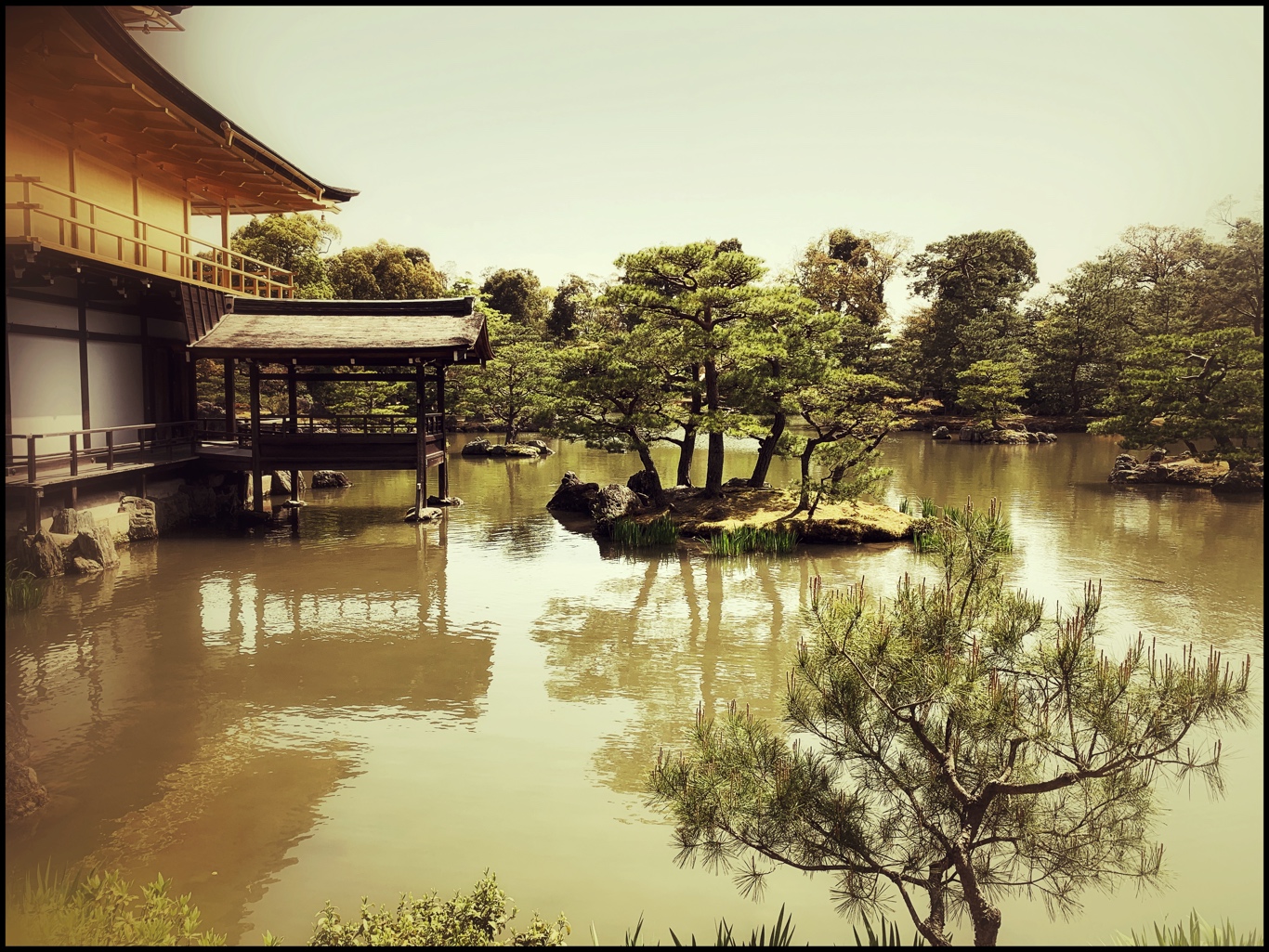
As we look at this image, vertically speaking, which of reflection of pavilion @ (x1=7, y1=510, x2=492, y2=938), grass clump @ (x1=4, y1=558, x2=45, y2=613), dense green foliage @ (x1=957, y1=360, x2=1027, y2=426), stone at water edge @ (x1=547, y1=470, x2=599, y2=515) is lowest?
reflection of pavilion @ (x1=7, y1=510, x2=492, y2=938)

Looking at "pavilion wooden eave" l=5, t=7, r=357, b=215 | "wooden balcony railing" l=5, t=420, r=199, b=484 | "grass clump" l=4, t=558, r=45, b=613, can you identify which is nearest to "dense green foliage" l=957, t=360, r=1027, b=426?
"pavilion wooden eave" l=5, t=7, r=357, b=215

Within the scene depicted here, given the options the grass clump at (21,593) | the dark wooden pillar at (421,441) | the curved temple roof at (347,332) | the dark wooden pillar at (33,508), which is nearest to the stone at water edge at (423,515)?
the dark wooden pillar at (421,441)

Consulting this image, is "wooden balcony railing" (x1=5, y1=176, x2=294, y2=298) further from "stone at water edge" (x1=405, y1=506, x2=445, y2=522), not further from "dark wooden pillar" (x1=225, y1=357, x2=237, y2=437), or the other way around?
"stone at water edge" (x1=405, y1=506, x2=445, y2=522)

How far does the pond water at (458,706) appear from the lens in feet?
18.8

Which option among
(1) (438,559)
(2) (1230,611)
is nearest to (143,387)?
(1) (438,559)

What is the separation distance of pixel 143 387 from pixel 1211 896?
65.7 ft

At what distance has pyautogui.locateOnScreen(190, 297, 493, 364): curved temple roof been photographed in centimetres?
1717

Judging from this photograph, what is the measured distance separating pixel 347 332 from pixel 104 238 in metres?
4.80

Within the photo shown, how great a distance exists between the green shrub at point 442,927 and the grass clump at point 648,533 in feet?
38.3

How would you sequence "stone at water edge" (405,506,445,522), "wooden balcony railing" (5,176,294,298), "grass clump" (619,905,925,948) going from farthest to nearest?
"stone at water edge" (405,506,445,522)
"wooden balcony railing" (5,176,294,298)
"grass clump" (619,905,925,948)

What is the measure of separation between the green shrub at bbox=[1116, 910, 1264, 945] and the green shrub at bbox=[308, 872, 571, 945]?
3.13 meters

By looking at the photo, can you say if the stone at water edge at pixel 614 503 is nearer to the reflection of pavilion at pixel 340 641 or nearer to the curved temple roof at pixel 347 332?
the curved temple roof at pixel 347 332

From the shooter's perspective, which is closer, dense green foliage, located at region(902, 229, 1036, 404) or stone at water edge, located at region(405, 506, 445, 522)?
stone at water edge, located at region(405, 506, 445, 522)

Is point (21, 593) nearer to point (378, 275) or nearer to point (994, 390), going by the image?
point (994, 390)
